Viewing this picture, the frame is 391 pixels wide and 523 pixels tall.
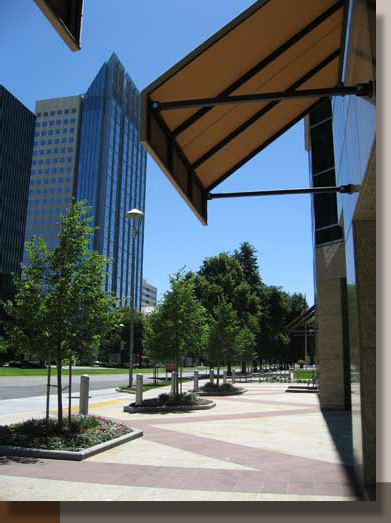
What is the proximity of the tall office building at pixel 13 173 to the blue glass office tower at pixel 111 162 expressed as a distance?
134ft

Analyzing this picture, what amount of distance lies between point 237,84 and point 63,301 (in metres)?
6.74

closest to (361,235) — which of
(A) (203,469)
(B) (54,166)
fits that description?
(A) (203,469)

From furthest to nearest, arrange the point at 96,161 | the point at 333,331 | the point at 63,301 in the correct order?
the point at 96,161
the point at 333,331
the point at 63,301

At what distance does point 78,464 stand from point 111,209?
149 meters

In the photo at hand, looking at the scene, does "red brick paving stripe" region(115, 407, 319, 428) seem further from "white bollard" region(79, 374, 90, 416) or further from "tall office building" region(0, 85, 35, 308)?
"tall office building" region(0, 85, 35, 308)

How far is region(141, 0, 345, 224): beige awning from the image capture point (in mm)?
4652

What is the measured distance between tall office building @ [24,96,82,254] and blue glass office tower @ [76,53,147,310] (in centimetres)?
550

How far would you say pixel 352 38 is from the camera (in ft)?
17.1

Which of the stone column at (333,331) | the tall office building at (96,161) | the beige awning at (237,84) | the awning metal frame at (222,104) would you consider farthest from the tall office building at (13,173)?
the beige awning at (237,84)

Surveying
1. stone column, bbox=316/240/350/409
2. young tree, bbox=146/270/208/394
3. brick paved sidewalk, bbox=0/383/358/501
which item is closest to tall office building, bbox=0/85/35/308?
young tree, bbox=146/270/208/394

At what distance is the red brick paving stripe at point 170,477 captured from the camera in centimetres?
650

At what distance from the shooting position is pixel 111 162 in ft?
510

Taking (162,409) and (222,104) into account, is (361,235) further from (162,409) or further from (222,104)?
(162,409)

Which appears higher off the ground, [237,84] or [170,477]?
[237,84]
